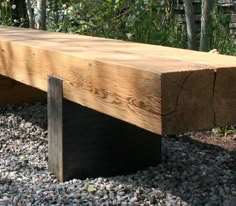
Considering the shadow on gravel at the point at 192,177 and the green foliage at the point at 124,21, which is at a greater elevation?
the green foliage at the point at 124,21

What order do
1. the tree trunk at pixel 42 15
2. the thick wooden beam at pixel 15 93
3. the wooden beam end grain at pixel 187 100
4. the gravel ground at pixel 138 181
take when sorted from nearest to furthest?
the wooden beam end grain at pixel 187 100, the gravel ground at pixel 138 181, the thick wooden beam at pixel 15 93, the tree trunk at pixel 42 15

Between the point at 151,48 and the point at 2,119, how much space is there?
2297 millimetres

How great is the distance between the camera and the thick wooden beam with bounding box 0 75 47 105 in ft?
16.3

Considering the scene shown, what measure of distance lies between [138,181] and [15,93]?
7.32 ft

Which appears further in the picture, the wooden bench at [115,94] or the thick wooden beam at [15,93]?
the thick wooden beam at [15,93]

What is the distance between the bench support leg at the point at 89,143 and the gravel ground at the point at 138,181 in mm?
70

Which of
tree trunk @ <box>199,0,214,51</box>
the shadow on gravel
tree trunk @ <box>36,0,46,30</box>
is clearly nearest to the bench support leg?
the shadow on gravel

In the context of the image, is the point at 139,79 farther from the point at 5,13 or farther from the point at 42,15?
the point at 5,13

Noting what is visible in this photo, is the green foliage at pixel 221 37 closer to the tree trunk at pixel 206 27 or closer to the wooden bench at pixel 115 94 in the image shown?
the tree trunk at pixel 206 27

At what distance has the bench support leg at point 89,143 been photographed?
3061 millimetres

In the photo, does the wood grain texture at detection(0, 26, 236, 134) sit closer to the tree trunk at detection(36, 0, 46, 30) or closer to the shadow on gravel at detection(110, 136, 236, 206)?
the shadow on gravel at detection(110, 136, 236, 206)

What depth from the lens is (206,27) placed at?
4773 millimetres

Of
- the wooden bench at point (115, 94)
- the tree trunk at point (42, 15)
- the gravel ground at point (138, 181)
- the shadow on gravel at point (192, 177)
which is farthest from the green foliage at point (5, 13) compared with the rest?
the shadow on gravel at point (192, 177)

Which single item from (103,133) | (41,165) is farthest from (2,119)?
A: (103,133)
